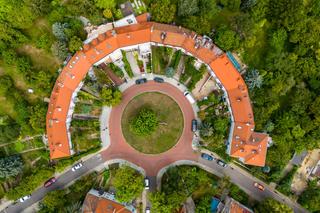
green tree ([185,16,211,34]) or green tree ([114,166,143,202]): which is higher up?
green tree ([185,16,211,34])

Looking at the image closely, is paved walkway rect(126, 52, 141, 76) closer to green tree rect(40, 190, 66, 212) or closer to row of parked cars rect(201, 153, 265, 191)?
row of parked cars rect(201, 153, 265, 191)

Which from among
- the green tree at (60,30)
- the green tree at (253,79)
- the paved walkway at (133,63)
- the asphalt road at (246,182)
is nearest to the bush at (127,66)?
the paved walkway at (133,63)

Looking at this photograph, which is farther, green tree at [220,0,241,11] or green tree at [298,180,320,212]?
green tree at [298,180,320,212]

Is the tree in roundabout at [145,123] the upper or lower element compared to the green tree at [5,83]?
upper

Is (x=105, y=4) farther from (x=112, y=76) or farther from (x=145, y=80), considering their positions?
(x=145, y=80)

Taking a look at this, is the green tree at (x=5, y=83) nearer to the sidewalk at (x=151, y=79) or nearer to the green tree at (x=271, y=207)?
the sidewalk at (x=151, y=79)

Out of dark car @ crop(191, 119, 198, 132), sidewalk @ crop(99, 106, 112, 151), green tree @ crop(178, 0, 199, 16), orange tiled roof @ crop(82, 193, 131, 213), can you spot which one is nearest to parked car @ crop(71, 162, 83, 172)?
sidewalk @ crop(99, 106, 112, 151)

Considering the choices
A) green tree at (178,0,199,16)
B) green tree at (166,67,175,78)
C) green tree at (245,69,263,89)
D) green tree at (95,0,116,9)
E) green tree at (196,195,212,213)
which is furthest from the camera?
green tree at (166,67,175,78)
